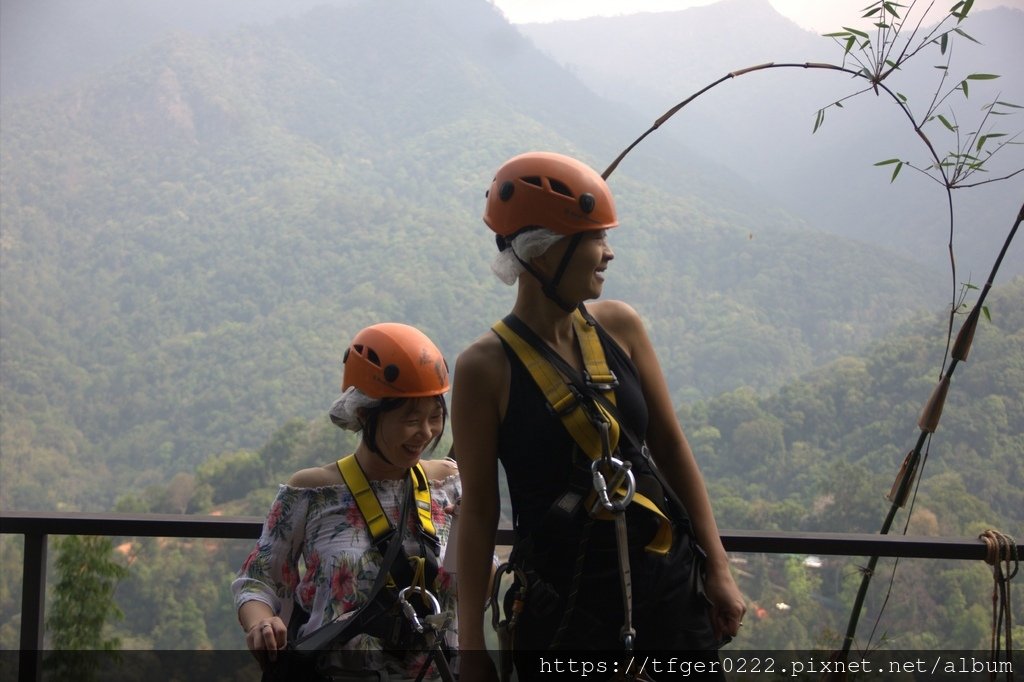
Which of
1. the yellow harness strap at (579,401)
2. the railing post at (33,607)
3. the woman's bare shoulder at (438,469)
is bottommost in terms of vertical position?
the railing post at (33,607)

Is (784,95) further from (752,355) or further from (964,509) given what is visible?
(964,509)

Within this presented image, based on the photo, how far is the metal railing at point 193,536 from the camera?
2.16 m

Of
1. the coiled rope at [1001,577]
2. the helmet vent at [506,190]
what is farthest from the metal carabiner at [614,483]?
the coiled rope at [1001,577]

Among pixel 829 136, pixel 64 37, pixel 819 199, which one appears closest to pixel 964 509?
pixel 819 199

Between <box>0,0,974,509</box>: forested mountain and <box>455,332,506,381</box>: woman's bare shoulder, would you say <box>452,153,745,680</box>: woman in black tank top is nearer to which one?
<box>455,332,506,381</box>: woman's bare shoulder

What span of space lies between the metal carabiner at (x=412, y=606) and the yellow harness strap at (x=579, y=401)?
1.48ft

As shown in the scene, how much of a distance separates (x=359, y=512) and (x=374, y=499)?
40 mm

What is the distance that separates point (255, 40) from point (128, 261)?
30.2m

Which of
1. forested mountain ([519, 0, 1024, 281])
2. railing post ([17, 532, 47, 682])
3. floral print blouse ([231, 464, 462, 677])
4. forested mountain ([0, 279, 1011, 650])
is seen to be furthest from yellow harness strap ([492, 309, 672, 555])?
forested mountain ([519, 0, 1024, 281])

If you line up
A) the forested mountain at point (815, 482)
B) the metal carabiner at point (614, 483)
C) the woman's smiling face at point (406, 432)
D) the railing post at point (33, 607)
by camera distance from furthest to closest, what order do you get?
1. the forested mountain at point (815, 482)
2. the railing post at point (33, 607)
3. the woman's smiling face at point (406, 432)
4. the metal carabiner at point (614, 483)

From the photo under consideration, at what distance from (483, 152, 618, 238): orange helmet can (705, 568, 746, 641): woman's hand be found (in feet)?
2.05

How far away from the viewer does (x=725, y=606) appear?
61.9 inches

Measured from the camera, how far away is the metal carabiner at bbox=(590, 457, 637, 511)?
1.43 m

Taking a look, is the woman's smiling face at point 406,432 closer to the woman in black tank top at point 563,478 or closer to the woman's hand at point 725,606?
the woman in black tank top at point 563,478
